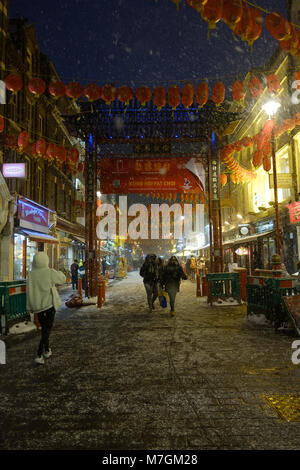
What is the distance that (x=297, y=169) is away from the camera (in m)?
17.3

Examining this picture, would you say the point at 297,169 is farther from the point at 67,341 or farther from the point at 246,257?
the point at 67,341

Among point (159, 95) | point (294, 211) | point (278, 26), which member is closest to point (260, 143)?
point (294, 211)

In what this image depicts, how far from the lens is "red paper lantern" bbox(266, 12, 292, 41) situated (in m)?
6.56

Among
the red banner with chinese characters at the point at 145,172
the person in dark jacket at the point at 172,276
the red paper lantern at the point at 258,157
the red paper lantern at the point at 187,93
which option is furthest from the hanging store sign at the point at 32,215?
the red paper lantern at the point at 258,157

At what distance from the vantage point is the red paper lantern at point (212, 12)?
590 centimetres

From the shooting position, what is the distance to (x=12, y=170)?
1539 cm

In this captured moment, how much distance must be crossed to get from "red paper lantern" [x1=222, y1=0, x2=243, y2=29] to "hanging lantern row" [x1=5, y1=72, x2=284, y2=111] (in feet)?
12.8

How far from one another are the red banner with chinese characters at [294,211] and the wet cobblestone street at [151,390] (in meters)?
10.2

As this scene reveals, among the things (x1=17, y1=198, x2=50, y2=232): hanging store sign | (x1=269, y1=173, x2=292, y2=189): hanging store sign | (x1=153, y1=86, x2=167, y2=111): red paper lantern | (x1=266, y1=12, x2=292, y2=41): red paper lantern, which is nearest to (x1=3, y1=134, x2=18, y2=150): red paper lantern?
(x1=17, y1=198, x2=50, y2=232): hanging store sign

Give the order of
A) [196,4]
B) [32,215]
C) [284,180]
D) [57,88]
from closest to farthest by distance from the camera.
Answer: [196,4], [57,88], [284,180], [32,215]

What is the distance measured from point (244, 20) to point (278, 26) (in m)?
0.88

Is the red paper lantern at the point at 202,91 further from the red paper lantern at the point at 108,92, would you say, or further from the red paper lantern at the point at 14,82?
the red paper lantern at the point at 14,82

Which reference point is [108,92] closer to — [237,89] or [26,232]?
[237,89]
